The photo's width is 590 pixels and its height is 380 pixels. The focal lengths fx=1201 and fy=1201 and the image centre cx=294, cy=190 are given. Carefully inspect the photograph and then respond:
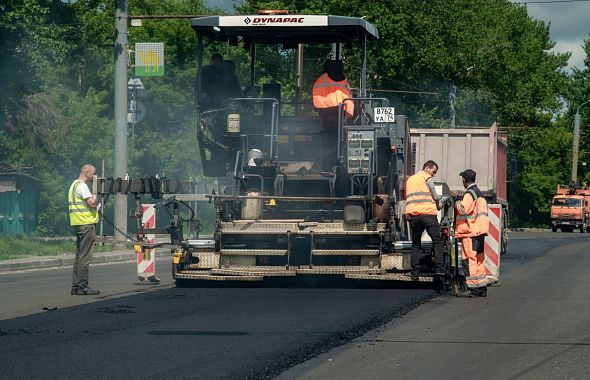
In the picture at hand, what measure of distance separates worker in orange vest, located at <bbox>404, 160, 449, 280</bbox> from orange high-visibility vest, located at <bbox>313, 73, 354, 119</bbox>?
157cm

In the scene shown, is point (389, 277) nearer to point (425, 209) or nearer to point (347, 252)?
point (347, 252)

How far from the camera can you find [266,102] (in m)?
17.4

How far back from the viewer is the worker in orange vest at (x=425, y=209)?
15.5m

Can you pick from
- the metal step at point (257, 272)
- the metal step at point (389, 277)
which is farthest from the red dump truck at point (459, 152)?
the metal step at point (257, 272)

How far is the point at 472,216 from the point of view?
15.7 metres

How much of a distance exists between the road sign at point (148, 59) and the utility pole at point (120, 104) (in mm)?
919

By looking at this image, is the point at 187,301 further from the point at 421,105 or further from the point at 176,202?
the point at 421,105

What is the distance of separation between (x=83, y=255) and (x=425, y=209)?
4.48 m

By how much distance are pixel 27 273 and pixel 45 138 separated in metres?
16.1

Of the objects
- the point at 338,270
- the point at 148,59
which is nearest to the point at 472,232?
the point at 338,270

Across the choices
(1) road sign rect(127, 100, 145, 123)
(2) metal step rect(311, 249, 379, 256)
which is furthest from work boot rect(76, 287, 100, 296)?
(1) road sign rect(127, 100, 145, 123)

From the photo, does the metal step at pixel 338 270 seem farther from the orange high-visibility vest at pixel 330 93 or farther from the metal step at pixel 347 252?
the orange high-visibility vest at pixel 330 93

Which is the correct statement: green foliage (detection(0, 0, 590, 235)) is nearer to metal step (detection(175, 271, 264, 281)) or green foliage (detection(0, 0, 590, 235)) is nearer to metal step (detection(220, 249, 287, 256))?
metal step (detection(220, 249, 287, 256))

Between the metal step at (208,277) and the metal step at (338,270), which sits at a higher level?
the metal step at (338,270)
